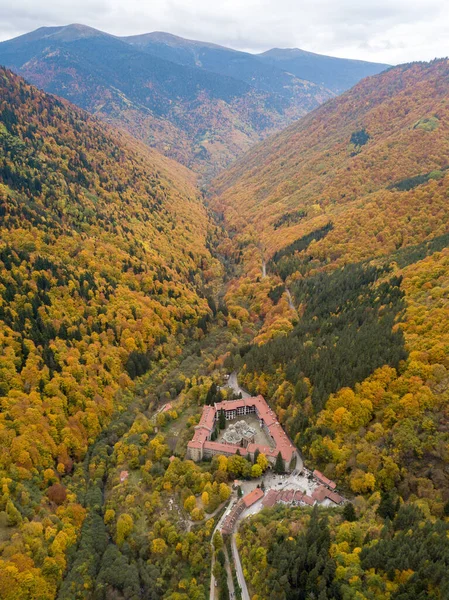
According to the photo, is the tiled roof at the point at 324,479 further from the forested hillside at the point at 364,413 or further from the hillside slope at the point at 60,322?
the hillside slope at the point at 60,322

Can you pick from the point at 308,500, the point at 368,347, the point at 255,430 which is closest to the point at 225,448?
the point at 255,430

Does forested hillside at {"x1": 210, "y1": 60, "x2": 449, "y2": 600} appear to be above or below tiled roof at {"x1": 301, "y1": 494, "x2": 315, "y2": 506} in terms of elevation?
above

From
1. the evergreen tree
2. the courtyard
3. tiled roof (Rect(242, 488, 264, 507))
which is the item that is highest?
the evergreen tree

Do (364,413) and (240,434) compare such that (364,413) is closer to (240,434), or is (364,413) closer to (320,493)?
(320,493)

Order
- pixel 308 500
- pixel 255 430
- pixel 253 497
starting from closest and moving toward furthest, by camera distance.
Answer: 1. pixel 308 500
2. pixel 253 497
3. pixel 255 430

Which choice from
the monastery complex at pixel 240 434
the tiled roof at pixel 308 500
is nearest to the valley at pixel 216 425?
the tiled roof at pixel 308 500

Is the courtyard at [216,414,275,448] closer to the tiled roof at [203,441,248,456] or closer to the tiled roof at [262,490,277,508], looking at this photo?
the tiled roof at [203,441,248,456]

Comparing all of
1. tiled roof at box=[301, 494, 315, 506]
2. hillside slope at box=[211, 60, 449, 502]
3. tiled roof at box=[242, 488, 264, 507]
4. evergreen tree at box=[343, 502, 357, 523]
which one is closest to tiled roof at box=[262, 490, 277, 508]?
tiled roof at box=[242, 488, 264, 507]

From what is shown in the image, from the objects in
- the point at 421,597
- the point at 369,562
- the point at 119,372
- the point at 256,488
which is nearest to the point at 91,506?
the point at 256,488
